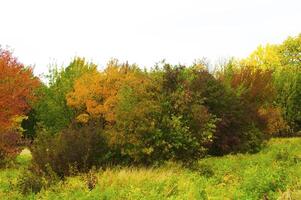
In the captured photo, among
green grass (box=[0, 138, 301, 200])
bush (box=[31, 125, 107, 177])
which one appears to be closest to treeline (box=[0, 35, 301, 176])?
bush (box=[31, 125, 107, 177])

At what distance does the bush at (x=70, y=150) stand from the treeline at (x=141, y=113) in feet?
0.12

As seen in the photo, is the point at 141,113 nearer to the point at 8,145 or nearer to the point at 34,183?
the point at 34,183

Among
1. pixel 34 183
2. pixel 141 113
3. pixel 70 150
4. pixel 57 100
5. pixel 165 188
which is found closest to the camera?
pixel 165 188

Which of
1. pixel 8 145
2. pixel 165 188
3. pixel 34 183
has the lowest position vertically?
pixel 165 188

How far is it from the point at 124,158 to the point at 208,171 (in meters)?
4.51

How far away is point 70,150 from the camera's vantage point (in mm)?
18766

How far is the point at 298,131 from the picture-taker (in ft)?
172

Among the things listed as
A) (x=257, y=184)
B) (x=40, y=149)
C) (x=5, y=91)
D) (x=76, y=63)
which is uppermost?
(x=76, y=63)

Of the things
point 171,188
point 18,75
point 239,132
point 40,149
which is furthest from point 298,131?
point 171,188

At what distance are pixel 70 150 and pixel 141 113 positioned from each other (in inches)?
141

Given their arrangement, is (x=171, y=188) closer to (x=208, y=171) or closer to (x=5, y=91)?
(x=208, y=171)

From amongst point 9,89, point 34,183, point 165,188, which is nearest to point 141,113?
point 34,183

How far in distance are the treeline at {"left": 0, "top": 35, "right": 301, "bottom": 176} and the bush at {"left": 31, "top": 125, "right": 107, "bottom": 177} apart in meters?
0.04

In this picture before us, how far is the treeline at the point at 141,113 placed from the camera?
20312 millimetres
